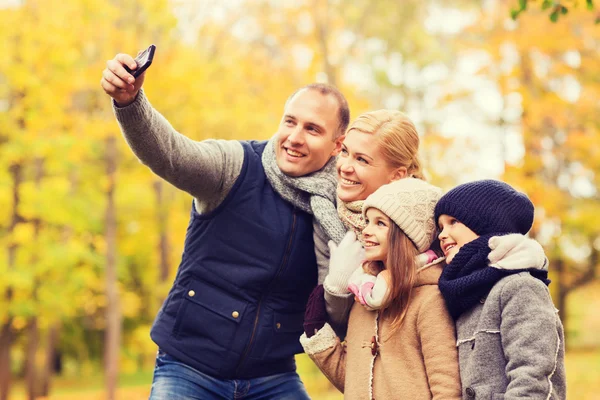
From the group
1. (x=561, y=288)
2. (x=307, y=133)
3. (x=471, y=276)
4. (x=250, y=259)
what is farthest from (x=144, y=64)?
(x=561, y=288)

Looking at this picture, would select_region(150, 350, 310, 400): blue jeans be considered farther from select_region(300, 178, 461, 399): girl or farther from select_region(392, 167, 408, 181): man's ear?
select_region(392, 167, 408, 181): man's ear

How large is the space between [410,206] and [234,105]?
42.5 ft

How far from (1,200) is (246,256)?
10.2 metres

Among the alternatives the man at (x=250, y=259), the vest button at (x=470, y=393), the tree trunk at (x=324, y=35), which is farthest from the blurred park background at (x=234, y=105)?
the vest button at (x=470, y=393)

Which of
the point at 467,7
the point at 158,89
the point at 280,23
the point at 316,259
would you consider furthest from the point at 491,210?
the point at 280,23

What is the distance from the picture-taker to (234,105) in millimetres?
15477

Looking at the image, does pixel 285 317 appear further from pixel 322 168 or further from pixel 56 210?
pixel 56 210

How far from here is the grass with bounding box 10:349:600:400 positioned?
12.8 metres

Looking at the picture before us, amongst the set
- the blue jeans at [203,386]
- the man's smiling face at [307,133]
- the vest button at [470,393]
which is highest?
the man's smiling face at [307,133]

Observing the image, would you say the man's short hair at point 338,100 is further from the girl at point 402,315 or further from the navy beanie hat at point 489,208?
the navy beanie hat at point 489,208

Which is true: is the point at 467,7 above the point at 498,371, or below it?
above

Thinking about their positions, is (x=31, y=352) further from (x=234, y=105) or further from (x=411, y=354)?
(x=411, y=354)

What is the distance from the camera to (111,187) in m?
12.5

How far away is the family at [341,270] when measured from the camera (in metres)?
2.53
